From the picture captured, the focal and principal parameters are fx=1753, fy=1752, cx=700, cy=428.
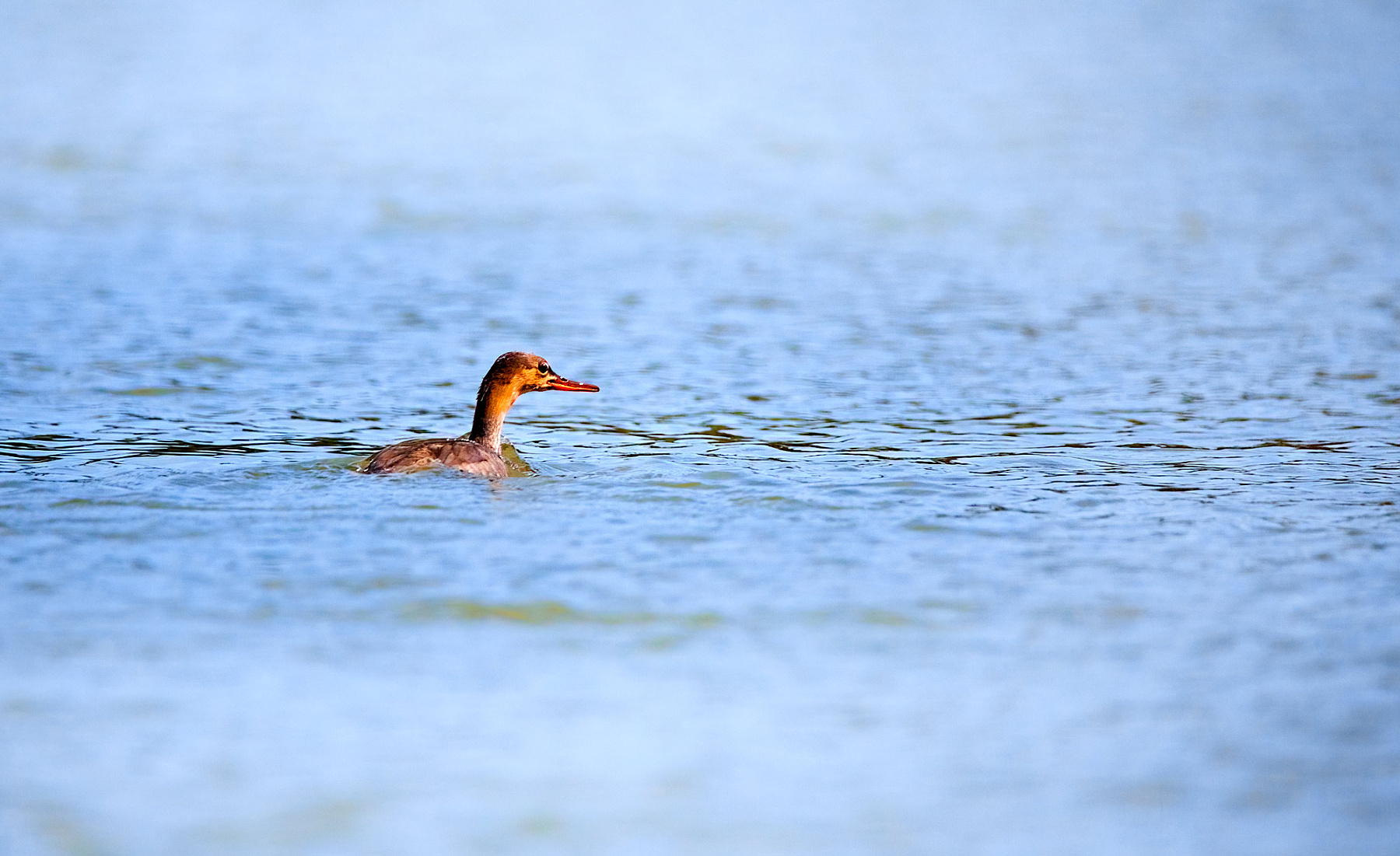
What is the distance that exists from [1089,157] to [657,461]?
14882mm

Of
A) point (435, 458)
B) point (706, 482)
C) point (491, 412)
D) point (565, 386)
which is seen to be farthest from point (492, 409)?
point (706, 482)

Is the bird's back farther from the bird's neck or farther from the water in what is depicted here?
the bird's neck

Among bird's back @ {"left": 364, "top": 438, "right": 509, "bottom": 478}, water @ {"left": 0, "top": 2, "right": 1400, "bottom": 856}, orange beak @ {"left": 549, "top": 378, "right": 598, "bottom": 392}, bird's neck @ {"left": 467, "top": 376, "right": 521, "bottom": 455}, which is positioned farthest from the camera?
orange beak @ {"left": 549, "top": 378, "right": 598, "bottom": 392}

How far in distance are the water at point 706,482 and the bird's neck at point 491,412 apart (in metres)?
0.71

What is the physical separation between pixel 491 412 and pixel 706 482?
1682mm

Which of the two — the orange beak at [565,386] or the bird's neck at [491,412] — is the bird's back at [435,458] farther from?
the orange beak at [565,386]

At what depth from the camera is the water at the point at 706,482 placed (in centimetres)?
616

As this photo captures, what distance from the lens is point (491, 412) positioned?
1127 cm

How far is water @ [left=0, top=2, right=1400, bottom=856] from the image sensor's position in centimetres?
616

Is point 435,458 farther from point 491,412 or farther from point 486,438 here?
point 491,412

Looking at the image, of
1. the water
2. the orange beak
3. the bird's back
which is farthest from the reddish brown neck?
the water

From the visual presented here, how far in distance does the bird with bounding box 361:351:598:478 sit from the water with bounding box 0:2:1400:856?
7.7 inches

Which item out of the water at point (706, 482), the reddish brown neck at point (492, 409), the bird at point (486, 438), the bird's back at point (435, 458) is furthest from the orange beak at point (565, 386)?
the bird's back at point (435, 458)

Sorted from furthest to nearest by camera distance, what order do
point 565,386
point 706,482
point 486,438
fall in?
point 565,386 < point 486,438 < point 706,482
